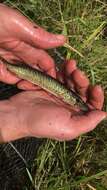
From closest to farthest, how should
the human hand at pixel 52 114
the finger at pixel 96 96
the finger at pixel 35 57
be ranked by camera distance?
the human hand at pixel 52 114
the finger at pixel 96 96
the finger at pixel 35 57

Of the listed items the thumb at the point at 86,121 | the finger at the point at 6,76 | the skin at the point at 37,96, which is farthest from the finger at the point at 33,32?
the thumb at the point at 86,121

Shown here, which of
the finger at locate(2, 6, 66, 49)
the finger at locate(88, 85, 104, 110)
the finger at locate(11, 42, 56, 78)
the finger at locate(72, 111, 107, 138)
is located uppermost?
the finger at locate(2, 6, 66, 49)

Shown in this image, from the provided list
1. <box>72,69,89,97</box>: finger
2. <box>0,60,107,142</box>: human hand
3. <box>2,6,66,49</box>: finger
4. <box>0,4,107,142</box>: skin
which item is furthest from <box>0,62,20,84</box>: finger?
<box>72,69,89,97</box>: finger

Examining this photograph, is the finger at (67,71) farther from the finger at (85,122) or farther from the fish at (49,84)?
the finger at (85,122)

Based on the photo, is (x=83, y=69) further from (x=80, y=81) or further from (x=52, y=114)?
(x=52, y=114)

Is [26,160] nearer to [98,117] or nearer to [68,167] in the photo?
[68,167]

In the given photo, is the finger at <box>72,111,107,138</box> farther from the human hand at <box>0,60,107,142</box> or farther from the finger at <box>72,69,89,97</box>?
A: the finger at <box>72,69,89,97</box>

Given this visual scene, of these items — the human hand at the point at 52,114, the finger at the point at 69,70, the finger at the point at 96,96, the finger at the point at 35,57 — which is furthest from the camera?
the finger at the point at 35,57
